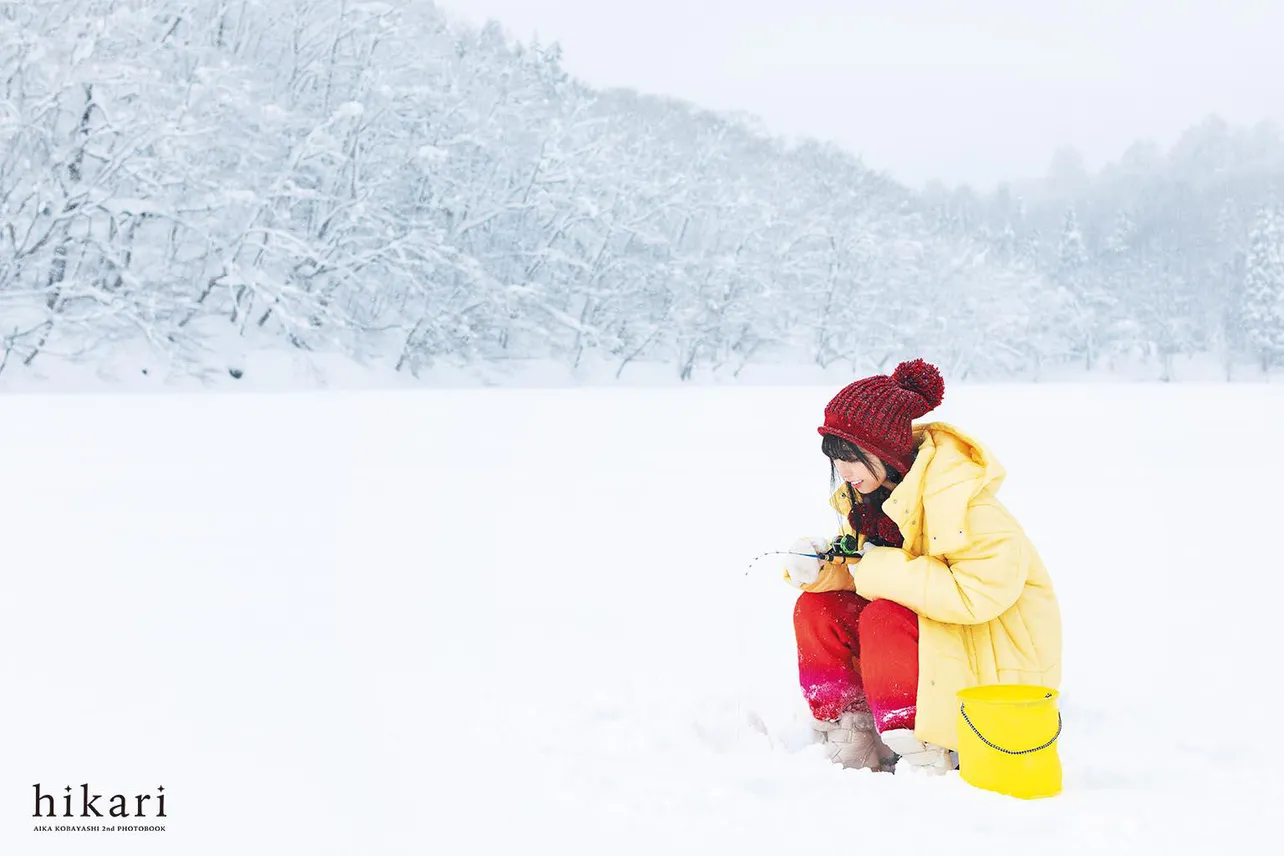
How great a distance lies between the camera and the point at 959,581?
2283 mm

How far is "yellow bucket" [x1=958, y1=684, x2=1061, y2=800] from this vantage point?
2.12m

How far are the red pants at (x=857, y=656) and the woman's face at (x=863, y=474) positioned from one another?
267 mm

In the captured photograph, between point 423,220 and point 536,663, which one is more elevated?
point 423,220

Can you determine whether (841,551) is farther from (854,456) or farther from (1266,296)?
(1266,296)

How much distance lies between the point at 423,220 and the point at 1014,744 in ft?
86.7

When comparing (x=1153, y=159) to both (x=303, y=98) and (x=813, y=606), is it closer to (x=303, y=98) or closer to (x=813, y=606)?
(x=303, y=98)

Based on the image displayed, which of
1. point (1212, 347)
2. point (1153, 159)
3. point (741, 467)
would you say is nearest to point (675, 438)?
point (741, 467)

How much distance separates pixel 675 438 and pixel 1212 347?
5876 cm

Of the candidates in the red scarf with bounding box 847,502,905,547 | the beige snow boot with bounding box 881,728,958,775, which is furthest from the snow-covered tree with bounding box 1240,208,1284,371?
the beige snow boot with bounding box 881,728,958,775

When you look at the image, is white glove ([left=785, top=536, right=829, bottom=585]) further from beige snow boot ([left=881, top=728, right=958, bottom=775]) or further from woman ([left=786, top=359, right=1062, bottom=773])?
beige snow boot ([left=881, top=728, right=958, bottom=775])

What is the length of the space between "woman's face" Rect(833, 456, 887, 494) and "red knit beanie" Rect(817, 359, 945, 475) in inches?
1.9

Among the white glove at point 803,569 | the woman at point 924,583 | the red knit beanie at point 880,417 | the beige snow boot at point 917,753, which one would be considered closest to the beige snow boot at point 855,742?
the woman at point 924,583

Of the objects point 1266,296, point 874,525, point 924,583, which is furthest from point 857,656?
point 1266,296

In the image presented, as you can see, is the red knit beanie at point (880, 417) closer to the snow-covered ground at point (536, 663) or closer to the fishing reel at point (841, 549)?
the fishing reel at point (841, 549)
